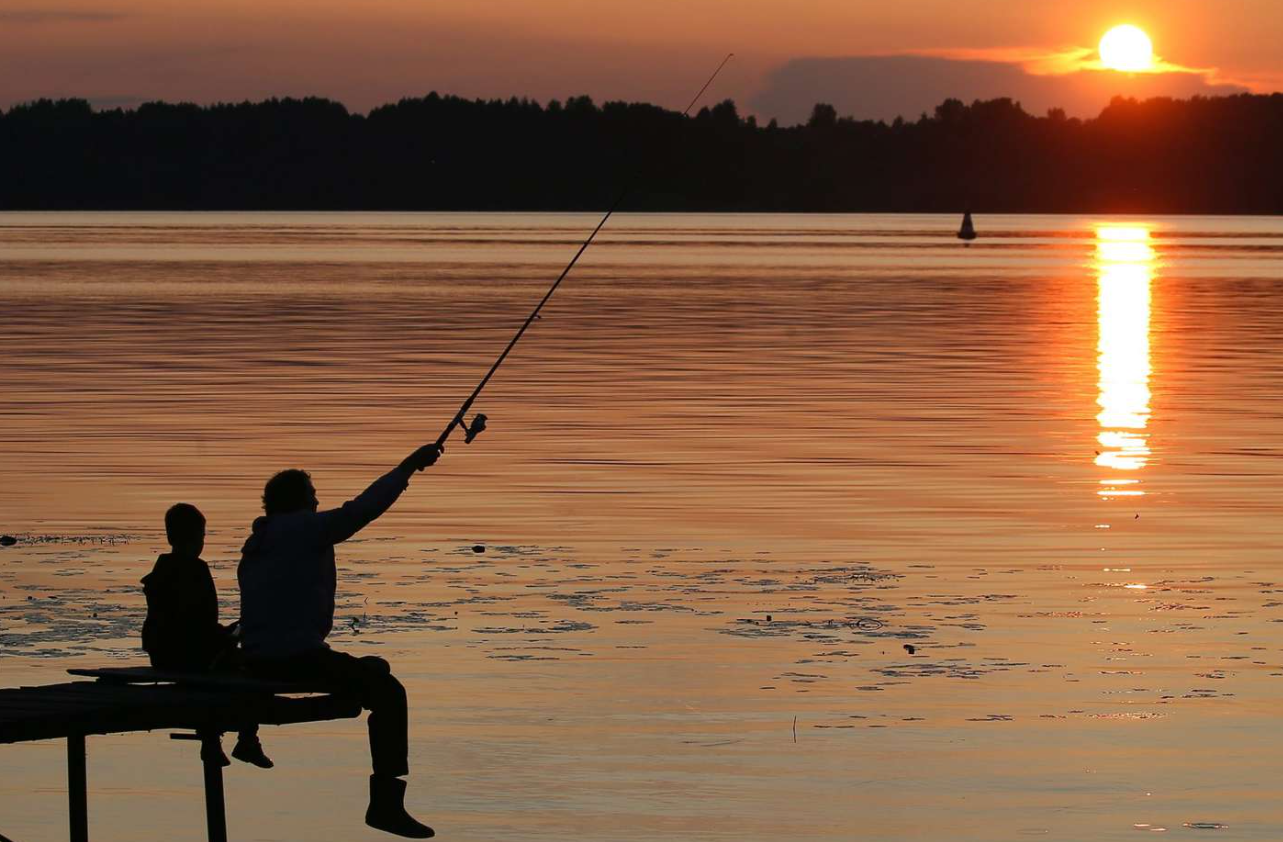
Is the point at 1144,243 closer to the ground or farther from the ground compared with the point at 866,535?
farther from the ground

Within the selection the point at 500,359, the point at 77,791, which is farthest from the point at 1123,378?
the point at 77,791

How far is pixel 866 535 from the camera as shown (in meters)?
16.5

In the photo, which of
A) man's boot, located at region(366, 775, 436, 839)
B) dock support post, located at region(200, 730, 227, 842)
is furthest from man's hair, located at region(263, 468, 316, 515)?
man's boot, located at region(366, 775, 436, 839)

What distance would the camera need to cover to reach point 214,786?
785 cm

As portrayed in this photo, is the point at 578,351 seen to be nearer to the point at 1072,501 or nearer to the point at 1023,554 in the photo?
the point at 1072,501

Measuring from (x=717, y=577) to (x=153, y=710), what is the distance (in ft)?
24.2

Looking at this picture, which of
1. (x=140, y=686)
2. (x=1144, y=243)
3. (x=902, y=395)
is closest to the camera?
(x=140, y=686)

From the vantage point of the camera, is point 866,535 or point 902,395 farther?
point 902,395

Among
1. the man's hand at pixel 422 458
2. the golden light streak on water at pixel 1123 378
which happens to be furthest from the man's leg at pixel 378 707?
the golden light streak on water at pixel 1123 378

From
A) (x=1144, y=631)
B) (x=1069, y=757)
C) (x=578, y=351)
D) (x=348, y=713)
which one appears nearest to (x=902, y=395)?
(x=578, y=351)

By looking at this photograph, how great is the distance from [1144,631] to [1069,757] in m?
2.99

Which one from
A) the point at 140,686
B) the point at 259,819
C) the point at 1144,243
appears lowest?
the point at 259,819

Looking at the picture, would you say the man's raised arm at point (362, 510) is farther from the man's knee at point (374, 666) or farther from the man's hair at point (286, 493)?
the man's knee at point (374, 666)

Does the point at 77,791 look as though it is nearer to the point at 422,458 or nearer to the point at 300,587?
the point at 300,587
